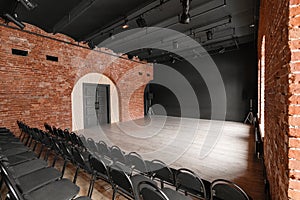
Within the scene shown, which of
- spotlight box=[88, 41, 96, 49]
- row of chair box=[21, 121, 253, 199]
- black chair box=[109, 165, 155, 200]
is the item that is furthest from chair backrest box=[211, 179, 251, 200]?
spotlight box=[88, 41, 96, 49]

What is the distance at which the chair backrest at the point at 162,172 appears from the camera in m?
2.19

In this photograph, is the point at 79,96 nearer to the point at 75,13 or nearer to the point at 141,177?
the point at 75,13

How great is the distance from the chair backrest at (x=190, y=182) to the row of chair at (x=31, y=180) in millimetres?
1103

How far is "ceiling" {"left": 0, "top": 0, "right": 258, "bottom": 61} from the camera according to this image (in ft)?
13.9

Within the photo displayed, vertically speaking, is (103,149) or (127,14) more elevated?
(127,14)

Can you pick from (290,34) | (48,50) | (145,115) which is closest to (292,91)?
(290,34)

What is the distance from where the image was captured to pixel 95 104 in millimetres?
8328

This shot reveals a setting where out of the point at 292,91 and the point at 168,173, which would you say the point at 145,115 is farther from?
the point at 292,91

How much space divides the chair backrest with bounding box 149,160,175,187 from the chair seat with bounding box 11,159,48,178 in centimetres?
163

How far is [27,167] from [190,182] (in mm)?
2344

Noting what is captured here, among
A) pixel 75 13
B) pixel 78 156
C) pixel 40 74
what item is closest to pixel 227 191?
pixel 78 156

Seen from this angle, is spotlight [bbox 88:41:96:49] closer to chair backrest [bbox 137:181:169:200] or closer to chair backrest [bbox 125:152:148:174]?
chair backrest [bbox 125:152:148:174]

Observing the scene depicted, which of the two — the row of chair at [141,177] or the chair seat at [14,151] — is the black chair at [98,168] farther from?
the chair seat at [14,151]

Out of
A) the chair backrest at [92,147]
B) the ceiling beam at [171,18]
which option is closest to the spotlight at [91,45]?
the ceiling beam at [171,18]
